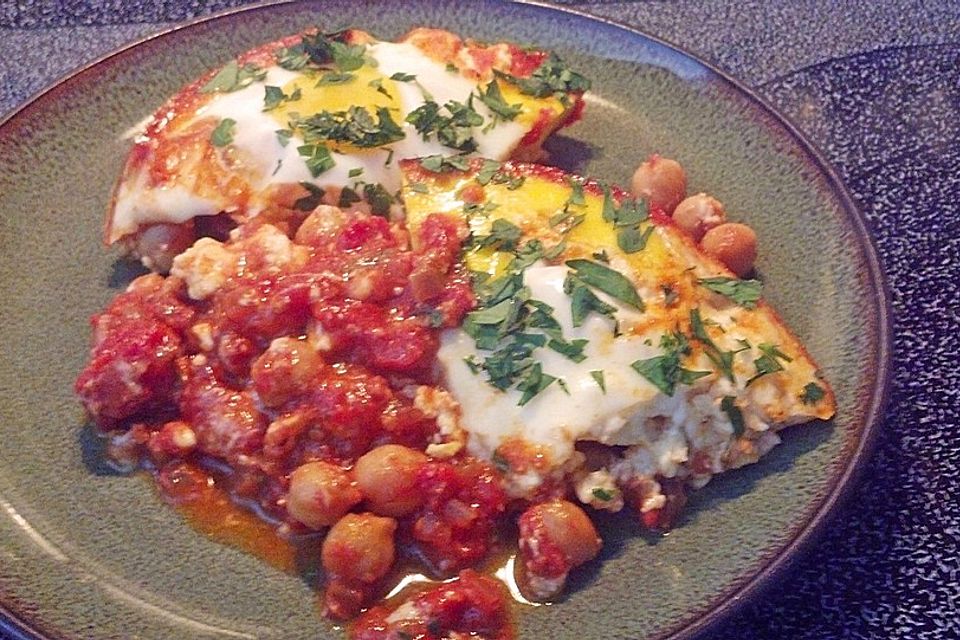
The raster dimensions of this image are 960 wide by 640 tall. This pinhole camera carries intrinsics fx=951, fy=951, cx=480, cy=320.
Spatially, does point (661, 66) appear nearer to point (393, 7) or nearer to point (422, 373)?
point (393, 7)

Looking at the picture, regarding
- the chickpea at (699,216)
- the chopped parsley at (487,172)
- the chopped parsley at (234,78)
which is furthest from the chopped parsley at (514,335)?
the chopped parsley at (234,78)

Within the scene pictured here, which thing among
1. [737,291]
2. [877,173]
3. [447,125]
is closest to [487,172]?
[447,125]

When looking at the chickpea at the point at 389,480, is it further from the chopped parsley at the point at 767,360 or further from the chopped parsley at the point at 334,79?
the chopped parsley at the point at 334,79

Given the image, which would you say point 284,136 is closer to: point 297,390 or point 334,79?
point 334,79

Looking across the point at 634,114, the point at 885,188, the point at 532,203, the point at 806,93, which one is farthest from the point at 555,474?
the point at 806,93

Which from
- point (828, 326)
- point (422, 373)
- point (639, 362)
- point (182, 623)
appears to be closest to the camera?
point (182, 623)
